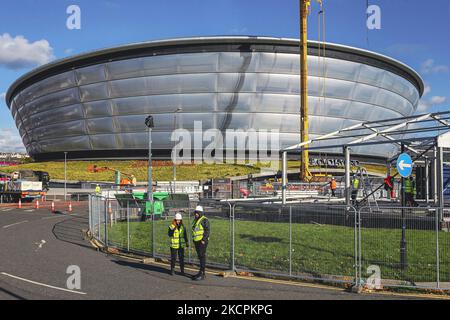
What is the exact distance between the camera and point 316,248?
15219 mm

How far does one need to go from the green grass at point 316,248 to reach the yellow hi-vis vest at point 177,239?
197 centimetres

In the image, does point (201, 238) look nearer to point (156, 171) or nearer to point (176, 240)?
point (176, 240)

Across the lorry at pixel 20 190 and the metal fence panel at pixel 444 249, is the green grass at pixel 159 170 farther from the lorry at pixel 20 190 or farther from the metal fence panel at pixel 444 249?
the metal fence panel at pixel 444 249

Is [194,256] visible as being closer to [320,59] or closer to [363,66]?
[320,59]

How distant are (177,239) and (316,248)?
18.1 ft

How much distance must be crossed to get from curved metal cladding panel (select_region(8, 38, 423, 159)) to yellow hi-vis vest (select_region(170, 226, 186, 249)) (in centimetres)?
6496

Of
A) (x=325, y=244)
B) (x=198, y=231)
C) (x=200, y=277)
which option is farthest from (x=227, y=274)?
(x=325, y=244)

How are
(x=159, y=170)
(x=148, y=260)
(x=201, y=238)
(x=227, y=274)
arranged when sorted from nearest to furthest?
(x=201, y=238) < (x=227, y=274) < (x=148, y=260) < (x=159, y=170)

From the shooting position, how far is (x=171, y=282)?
1102cm

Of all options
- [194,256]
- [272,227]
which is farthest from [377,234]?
[194,256]

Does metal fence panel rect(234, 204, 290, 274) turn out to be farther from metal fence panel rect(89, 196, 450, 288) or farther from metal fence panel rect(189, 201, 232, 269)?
metal fence panel rect(189, 201, 232, 269)

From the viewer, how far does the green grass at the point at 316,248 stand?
12141 millimetres

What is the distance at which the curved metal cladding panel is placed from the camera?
247 feet

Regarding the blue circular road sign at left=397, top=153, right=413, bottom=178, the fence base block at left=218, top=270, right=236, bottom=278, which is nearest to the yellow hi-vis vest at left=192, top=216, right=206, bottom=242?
the fence base block at left=218, top=270, right=236, bottom=278
